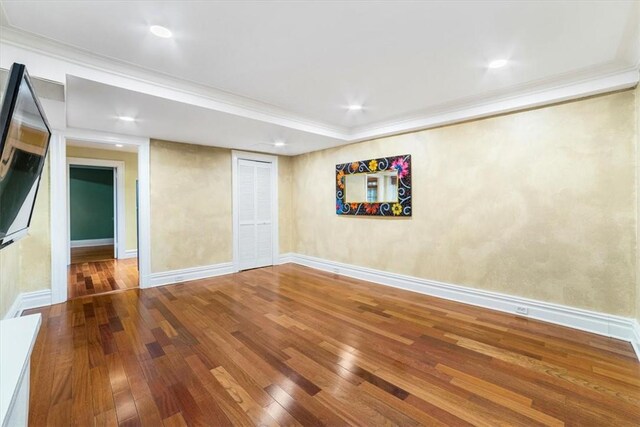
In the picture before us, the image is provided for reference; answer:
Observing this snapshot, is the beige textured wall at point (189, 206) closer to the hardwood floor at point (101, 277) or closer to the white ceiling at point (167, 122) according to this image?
the white ceiling at point (167, 122)

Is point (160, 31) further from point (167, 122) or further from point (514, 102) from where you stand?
point (514, 102)

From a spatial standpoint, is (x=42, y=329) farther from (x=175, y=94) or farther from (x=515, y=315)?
(x=515, y=315)

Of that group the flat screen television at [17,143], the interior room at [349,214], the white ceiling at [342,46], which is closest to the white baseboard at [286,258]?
the interior room at [349,214]

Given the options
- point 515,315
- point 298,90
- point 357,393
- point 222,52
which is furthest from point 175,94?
point 515,315

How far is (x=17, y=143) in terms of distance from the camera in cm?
125

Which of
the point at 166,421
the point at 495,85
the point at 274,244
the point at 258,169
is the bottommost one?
the point at 166,421

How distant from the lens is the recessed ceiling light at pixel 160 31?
77.4 inches

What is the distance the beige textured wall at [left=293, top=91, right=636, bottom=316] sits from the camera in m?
2.72

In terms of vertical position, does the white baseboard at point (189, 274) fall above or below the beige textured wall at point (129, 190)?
below

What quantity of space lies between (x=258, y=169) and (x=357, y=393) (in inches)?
179

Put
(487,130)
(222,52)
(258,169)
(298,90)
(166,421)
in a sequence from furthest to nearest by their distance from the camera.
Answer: (258,169) → (487,130) → (298,90) → (222,52) → (166,421)

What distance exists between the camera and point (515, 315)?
3.22 metres

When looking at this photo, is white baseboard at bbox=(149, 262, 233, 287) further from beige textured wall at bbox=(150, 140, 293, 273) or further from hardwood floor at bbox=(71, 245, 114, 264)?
hardwood floor at bbox=(71, 245, 114, 264)

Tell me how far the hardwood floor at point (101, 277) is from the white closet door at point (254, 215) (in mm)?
1861
